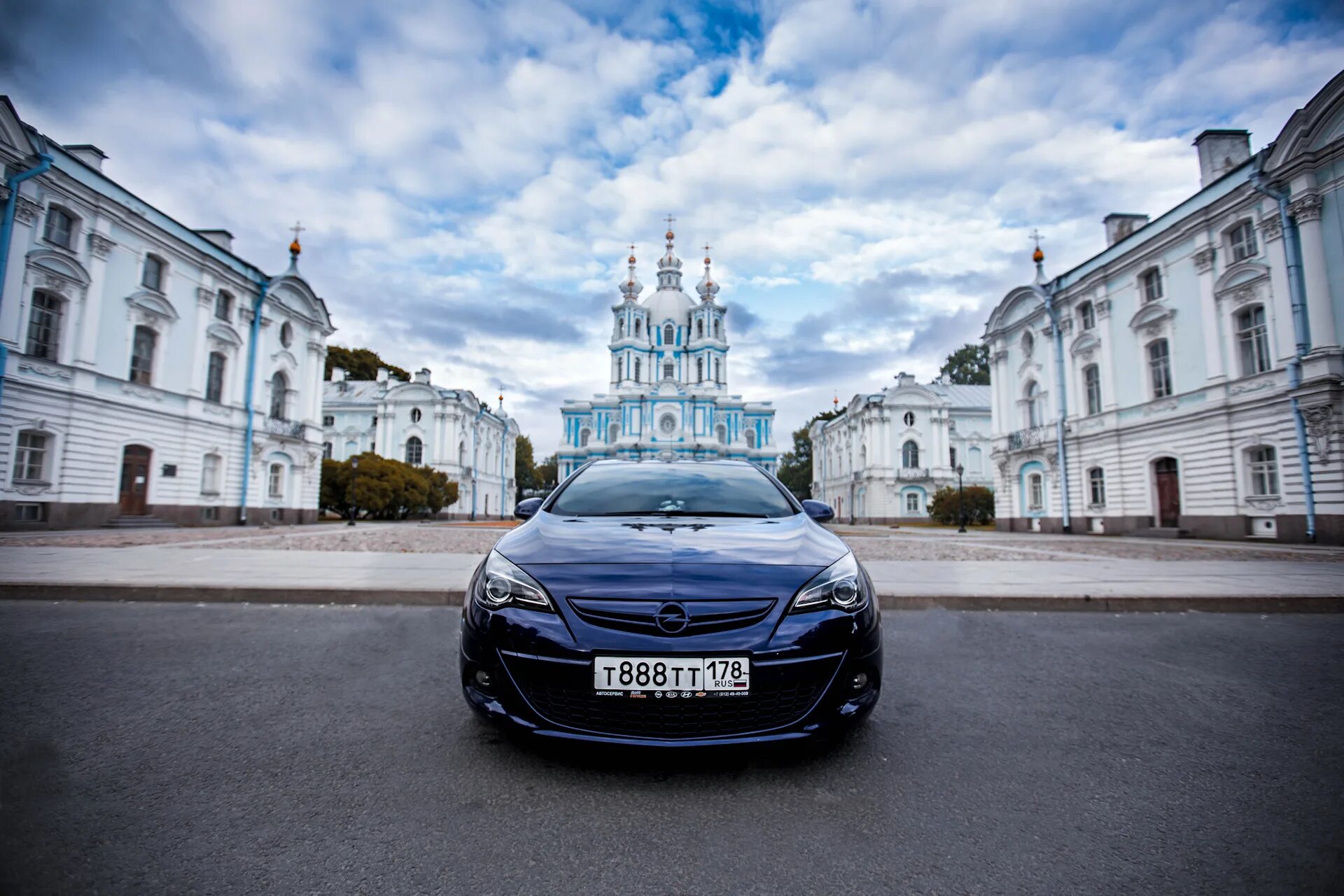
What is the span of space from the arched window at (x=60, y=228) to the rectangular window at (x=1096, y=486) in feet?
118

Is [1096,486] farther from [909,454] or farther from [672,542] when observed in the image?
[672,542]

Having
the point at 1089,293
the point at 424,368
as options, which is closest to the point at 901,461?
the point at 1089,293

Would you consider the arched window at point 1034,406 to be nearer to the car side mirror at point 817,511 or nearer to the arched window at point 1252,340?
the arched window at point 1252,340

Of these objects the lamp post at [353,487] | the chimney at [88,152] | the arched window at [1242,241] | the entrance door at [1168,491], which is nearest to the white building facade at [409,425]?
the lamp post at [353,487]

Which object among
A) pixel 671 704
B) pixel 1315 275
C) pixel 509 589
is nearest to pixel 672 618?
pixel 671 704

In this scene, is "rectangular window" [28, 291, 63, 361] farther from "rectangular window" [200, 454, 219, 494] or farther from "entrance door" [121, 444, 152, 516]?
"rectangular window" [200, 454, 219, 494]

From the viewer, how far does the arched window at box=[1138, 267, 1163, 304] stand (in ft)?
74.2

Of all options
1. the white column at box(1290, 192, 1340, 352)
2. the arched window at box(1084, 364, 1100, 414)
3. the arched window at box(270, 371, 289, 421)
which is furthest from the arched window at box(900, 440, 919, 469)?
the arched window at box(270, 371, 289, 421)

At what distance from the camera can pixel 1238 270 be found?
19.1 metres

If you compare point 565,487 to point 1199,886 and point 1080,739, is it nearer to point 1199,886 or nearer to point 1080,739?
point 1080,739

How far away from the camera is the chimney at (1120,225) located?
27312 millimetres

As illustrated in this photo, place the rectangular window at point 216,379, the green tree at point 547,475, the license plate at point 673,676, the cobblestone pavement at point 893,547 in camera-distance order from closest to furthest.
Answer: the license plate at point 673,676 → the cobblestone pavement at point 893,547 → the rectangular window at point 216,379 → the green tree at point 547,475

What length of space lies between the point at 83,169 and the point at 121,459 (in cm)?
883

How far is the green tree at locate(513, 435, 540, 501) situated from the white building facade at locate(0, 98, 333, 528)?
52928mm
